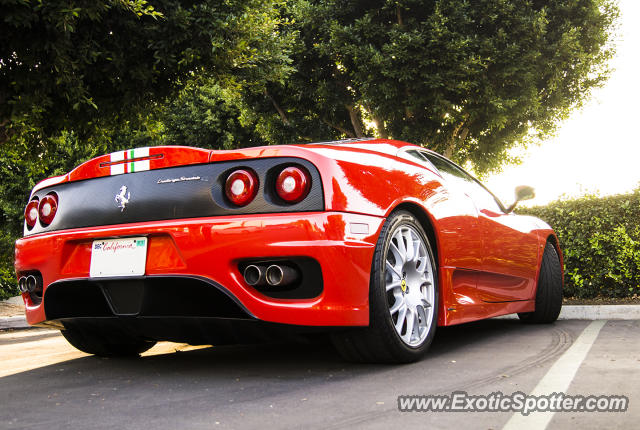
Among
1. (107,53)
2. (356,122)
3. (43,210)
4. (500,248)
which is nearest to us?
(43,210)

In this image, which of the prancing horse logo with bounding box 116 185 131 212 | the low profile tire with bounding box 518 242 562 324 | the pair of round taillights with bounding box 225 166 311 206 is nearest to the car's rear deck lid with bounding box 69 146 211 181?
the prancing horse logo with bounding box 116 185 131 212

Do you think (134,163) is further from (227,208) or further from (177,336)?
(177,336)

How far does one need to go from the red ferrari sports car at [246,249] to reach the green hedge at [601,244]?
154 inches

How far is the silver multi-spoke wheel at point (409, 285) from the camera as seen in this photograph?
3264 mm

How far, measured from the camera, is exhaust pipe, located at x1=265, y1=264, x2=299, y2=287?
281 cm

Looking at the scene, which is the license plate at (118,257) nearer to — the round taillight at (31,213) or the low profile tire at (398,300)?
the round taillight at (31,213)

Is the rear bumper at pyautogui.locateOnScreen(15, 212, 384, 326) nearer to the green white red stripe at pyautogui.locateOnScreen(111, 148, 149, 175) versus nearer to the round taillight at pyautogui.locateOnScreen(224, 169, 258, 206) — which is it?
the round taillight at pyautogui.locateOnScreen(224, 169, 258, 206)

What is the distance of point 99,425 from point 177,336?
908mm

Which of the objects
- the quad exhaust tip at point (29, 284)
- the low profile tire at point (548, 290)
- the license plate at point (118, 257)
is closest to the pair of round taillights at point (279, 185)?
the license plate at point (118, 257)

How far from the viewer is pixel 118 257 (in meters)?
3.02

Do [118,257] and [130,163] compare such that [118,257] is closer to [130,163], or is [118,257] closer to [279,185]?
[130,163]

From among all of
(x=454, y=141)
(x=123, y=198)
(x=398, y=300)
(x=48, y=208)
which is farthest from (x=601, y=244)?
(x=454, y=141)

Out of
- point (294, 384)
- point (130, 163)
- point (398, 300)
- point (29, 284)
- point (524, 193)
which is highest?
point (130, 163)

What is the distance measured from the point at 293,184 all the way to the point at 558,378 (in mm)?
1470
